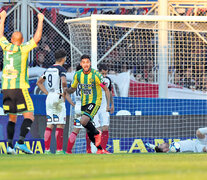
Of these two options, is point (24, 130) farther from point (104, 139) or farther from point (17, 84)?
point (104, 139)

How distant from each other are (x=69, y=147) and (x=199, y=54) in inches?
222

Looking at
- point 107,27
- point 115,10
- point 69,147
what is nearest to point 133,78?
point 107,27

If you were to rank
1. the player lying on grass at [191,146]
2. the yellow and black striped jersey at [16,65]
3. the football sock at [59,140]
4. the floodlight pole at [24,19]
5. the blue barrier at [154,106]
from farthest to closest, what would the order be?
the floodlight pole at [24,19] < the blue barrier at [154,106] < the player lying on grass at [191,146] < the football sock at [59,140] < the yellow and black striped jersey at [16,65]

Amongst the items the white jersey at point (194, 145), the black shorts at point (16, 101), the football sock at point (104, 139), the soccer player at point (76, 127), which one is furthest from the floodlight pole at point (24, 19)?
the black shorts at point (16, 101)

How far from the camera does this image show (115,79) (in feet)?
51.5

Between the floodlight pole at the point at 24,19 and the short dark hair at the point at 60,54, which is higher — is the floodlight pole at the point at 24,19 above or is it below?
above

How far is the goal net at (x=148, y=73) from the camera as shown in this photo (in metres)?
13.6

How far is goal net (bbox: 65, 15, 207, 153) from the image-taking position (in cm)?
1362

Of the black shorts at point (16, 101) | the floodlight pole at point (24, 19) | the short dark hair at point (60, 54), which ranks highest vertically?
the floodlight pole at point (24, 19)

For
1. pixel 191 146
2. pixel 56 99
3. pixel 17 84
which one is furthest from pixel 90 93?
pixel 191 146

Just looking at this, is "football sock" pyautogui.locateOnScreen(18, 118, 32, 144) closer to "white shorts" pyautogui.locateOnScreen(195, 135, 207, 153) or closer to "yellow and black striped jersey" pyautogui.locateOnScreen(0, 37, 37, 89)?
"yellow and black striped jersey" pyautogui.locateOnScreen(0, 37, 37, 89)

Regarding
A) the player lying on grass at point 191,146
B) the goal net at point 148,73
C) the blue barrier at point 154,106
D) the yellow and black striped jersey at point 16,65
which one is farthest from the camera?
the goal net at point 148,73

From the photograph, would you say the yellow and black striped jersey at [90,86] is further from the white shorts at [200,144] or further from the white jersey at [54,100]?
the white shorts at [200,144]

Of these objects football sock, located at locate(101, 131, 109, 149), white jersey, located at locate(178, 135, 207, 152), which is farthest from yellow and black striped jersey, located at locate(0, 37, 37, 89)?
white jersey, located at locate(178, 135, 207, 152)
